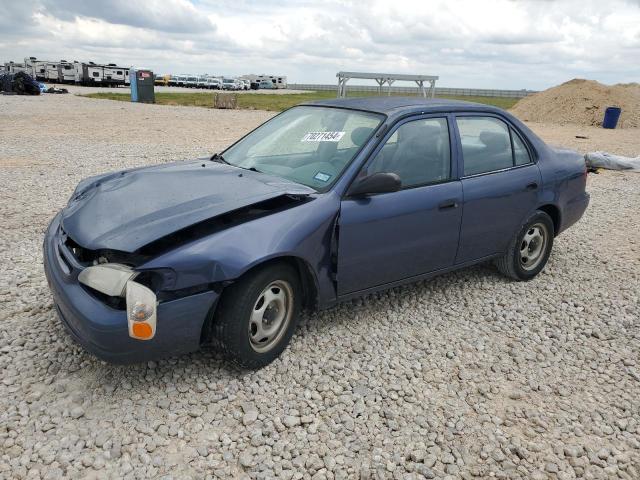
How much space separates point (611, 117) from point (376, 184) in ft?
84.3

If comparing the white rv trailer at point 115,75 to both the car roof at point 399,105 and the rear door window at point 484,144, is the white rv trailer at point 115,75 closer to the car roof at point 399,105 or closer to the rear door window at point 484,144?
the car roof at point 399,105

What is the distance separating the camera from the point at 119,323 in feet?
8.52

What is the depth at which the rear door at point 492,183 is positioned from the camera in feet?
13.5

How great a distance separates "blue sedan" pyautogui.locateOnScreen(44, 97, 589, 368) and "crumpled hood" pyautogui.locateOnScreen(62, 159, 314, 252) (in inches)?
0.5

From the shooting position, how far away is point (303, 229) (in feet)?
10.2

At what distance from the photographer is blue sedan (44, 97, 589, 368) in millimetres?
2707

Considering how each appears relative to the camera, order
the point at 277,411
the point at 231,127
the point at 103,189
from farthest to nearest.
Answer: the point at 231,127
the point at 103,189
the point at 277,411

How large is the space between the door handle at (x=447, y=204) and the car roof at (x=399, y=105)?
0.73 m

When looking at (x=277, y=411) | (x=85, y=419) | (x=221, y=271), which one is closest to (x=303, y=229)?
(x=221, y=271)

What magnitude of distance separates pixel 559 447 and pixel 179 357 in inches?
89.0

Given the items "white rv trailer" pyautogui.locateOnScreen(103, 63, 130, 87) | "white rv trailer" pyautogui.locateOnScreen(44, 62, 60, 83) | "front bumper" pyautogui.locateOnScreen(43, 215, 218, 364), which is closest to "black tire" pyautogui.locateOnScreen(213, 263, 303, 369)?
"front bumper" pyautogui.locateOnScreen(43, 215, 218, 364)

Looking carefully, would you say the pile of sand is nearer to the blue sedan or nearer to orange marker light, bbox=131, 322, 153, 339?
the blue sedan

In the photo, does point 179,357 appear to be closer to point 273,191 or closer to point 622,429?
point 273,191

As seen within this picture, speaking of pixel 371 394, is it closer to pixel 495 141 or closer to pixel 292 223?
pixel 292 223
